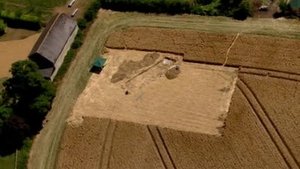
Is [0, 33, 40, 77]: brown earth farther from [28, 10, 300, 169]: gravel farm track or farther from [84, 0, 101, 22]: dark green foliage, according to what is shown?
[28, 10, 300, 169]: gravel farm track

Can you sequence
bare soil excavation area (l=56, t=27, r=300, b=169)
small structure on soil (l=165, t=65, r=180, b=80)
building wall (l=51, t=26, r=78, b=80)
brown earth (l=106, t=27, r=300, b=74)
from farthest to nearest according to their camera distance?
building wall (l=51, t=26, r=78, b=80)
small structure on soil (l=165, t=65, r=180, b=80)
brown earth (l=106, t=27, r=300, b=74)
bare soil excavation area (l=56, t=27, r=300, b=169)

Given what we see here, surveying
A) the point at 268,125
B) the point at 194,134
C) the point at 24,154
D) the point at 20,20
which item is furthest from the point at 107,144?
the point at 20,20

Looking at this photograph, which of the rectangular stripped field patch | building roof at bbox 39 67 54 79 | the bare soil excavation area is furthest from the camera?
building roof at bbox 39 67 54 79

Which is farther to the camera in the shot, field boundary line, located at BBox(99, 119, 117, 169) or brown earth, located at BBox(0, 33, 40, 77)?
brown earth, located at BBox(0, 33, 40, 77)

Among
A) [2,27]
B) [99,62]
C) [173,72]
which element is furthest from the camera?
[2,27]

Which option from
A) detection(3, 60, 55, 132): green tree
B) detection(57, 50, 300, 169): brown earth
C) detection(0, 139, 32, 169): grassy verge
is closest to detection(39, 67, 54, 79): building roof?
detection(3, 60, 55, 132): green tree

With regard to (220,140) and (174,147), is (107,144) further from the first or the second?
(220,140)

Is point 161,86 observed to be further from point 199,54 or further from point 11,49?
point 11,49
